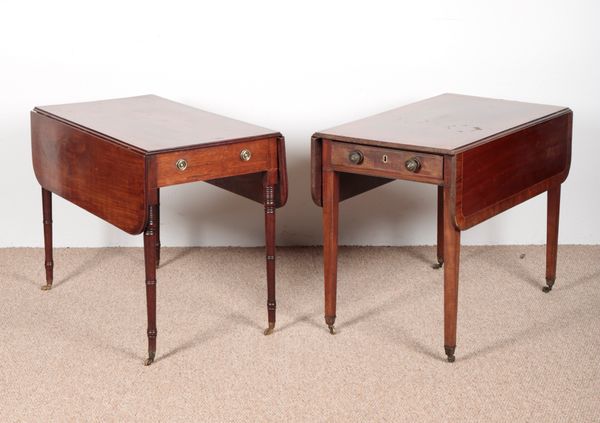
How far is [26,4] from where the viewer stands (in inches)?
171

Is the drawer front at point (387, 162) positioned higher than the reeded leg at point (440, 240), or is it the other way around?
the drawer front at point (387, 162)

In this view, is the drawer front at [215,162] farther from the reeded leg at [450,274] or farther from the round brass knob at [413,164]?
the reeded leg at [450,274]

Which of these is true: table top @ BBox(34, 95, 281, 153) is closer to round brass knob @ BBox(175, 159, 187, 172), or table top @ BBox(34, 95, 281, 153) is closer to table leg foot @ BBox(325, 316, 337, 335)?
round brass knob @ BBox(175, 159, 187, 172)

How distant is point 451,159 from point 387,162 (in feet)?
0.72

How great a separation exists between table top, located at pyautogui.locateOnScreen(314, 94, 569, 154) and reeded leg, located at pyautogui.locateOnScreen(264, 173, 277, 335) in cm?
22

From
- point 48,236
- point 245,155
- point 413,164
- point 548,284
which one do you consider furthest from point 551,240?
point 48,236

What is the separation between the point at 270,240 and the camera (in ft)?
11.7

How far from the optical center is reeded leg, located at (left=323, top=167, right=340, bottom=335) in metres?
3.48

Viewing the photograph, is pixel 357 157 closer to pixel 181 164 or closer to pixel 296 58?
pixel 181 164

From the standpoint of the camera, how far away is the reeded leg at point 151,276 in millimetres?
3260

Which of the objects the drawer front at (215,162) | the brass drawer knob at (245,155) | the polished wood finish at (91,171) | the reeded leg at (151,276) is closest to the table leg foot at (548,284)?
the drawer front at (215,162)

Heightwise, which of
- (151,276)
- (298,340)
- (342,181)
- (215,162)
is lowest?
(298,340)

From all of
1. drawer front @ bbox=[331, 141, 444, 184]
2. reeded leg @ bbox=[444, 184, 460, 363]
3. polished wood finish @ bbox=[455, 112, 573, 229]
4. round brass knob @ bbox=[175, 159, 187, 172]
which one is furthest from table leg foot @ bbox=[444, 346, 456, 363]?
round brass knob @ bbox=[175, 159, 187, 172]

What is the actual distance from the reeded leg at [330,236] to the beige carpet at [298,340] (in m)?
0.09
